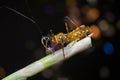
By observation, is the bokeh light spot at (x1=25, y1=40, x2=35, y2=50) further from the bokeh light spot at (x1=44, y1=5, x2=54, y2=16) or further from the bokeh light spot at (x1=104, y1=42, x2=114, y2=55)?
the bokeh light spot at (x1=104, y1=42, x2=114, y2=55)

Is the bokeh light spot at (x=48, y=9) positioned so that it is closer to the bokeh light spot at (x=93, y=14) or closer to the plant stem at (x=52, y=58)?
the bokeh light spot at (x=93, y=14)

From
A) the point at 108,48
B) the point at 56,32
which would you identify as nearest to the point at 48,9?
the point at 56,32

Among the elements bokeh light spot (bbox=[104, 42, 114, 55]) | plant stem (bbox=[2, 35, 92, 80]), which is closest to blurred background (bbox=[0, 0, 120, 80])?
bokeh light spot (bbox=[104, 42, 114, 55])

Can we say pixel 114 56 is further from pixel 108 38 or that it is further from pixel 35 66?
pixel 35 66

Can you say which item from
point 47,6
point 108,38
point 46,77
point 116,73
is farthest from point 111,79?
point 47,6

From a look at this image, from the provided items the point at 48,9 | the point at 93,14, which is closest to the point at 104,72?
the point at 93,14

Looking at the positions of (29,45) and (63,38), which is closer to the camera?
(63,38)

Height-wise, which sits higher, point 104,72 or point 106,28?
point 106,28

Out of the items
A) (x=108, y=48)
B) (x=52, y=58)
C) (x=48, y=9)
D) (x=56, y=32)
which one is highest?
(x=48, y=9)

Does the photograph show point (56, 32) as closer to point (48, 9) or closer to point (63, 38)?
point (48, 9)
